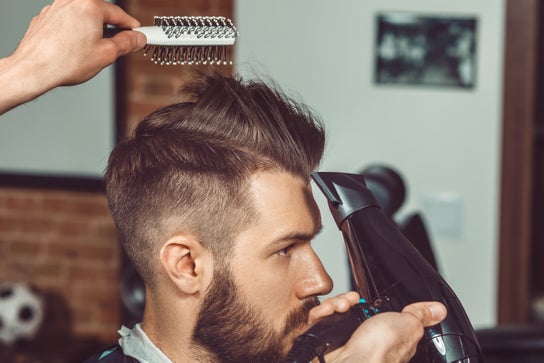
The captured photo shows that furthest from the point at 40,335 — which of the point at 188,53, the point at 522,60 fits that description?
the point at 188,53

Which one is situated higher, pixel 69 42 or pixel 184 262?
pixel 69 42

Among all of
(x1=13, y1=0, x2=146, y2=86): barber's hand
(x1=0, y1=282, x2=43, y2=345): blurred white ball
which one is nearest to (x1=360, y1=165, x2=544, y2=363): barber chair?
(x1=13, y1=0, x2=146, y2=86): barber's hand

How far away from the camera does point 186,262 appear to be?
1.31 meters

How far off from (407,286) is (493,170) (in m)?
1.83

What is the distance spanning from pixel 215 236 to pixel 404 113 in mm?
1626

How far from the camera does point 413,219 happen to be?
192 cm

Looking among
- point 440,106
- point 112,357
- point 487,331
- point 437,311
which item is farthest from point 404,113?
point 437,311

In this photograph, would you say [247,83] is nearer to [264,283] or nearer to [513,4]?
[264,283]

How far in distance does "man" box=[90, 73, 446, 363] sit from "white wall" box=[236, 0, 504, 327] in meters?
1.44

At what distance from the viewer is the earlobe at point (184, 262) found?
4.27ft

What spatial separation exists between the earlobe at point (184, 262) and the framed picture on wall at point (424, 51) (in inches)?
65.2

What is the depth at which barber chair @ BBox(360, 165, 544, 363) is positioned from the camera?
1.74m

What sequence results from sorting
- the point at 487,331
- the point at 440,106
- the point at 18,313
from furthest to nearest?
1. the point at 18,313
2. the point at 440,106
3. the point at 487,331

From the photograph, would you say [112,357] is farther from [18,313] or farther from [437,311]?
[18,313]
